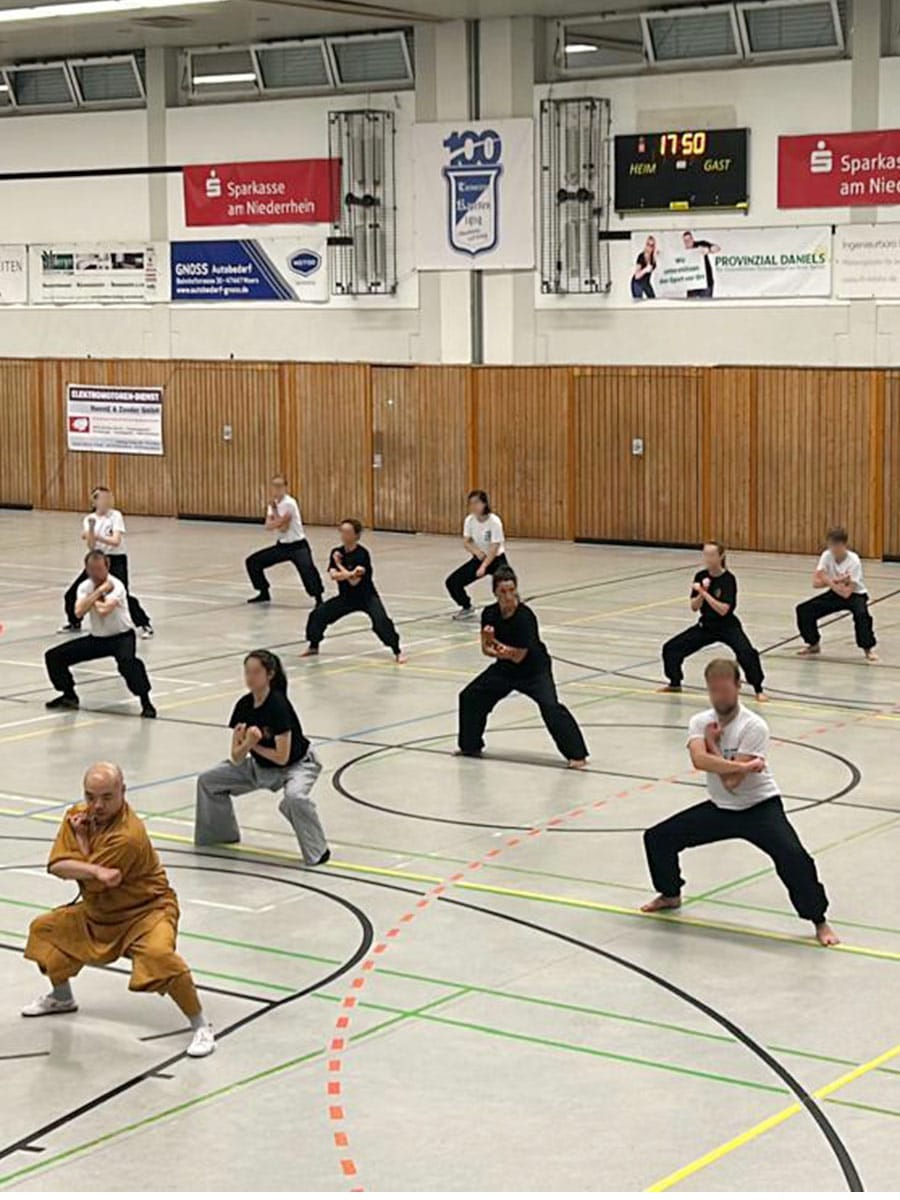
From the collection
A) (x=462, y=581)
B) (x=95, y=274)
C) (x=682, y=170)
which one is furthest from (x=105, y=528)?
(x=95, y=274)

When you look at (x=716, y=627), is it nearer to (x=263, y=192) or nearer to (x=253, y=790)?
(x=253, y=790)

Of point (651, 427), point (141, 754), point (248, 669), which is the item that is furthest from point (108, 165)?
point (248, 669)

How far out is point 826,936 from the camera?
12.2m

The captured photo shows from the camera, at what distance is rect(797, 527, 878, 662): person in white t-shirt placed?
73.9 feet

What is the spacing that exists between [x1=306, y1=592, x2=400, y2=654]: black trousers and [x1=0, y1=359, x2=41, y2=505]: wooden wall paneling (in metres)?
19.7

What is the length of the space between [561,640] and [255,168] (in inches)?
651

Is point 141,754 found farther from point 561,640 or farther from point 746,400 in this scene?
point 746,400

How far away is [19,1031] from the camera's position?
425 inches

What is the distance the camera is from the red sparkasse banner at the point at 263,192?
37000 millimetres

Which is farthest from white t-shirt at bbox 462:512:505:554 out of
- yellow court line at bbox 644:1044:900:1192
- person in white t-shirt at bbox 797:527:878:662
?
yellow court line at bbox 644:1044:900:1192

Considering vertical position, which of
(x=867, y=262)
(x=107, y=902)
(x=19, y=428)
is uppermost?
(x=867, y=262)

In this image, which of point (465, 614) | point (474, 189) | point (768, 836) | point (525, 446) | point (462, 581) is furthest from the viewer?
point (525, 446)

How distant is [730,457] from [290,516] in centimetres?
959

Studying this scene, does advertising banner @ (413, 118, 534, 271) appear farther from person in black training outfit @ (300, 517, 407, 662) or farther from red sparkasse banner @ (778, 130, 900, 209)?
person in black training outfit @ (300, 517, 407, 662)
